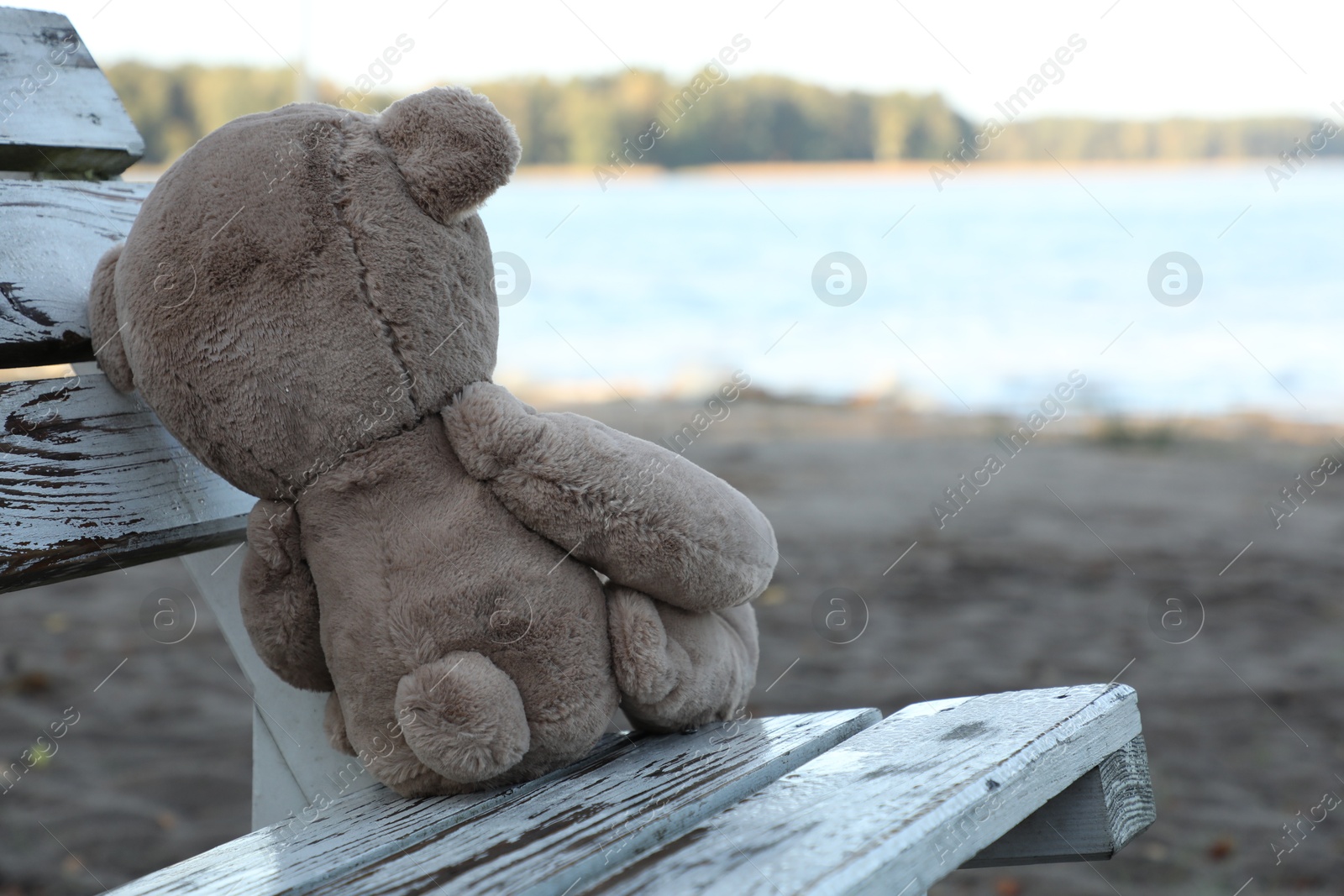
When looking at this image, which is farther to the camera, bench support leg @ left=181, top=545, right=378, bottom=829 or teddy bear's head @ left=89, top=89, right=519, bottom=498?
A: bench support leg @ left=181, top=545, right=378, bottom=829

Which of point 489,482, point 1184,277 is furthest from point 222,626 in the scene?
point 1184,277

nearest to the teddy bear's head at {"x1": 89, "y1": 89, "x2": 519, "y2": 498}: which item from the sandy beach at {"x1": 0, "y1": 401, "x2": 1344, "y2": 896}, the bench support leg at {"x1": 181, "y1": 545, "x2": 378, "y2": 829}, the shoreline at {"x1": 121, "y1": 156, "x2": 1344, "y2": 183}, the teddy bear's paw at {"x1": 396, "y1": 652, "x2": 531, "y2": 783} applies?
the teddy bear's paw at {"x1": 396, "y1": 652, "x2": 531, "y2": 783}

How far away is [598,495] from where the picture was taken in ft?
3.95

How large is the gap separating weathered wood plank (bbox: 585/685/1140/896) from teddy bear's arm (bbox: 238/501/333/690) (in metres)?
0.52

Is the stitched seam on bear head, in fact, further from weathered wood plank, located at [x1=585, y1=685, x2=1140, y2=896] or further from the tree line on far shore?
weathered wood plank, located at [x1=585, y1=685, x2=1140, y2=896]

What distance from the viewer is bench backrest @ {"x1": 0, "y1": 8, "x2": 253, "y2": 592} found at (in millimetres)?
1296

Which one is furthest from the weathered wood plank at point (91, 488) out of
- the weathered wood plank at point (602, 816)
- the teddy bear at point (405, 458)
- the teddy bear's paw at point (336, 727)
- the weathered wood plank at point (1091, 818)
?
the weathered wood plank at point (1091, 818)

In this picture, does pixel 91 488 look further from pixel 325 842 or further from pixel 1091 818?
pixel 1091 818

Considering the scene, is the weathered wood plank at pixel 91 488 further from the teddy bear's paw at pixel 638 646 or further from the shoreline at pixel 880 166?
the shoreline at pixel 880 166

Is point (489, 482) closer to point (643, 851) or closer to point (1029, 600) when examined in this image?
point (643, 851)

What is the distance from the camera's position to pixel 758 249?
3381 cm

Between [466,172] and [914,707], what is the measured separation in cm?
82

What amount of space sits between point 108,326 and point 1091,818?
128 centimetres

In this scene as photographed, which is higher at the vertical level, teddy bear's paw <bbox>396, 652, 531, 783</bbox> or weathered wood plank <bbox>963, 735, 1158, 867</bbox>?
teddy bear's paw <bbox>396, 652, 531, 783</bbox>
